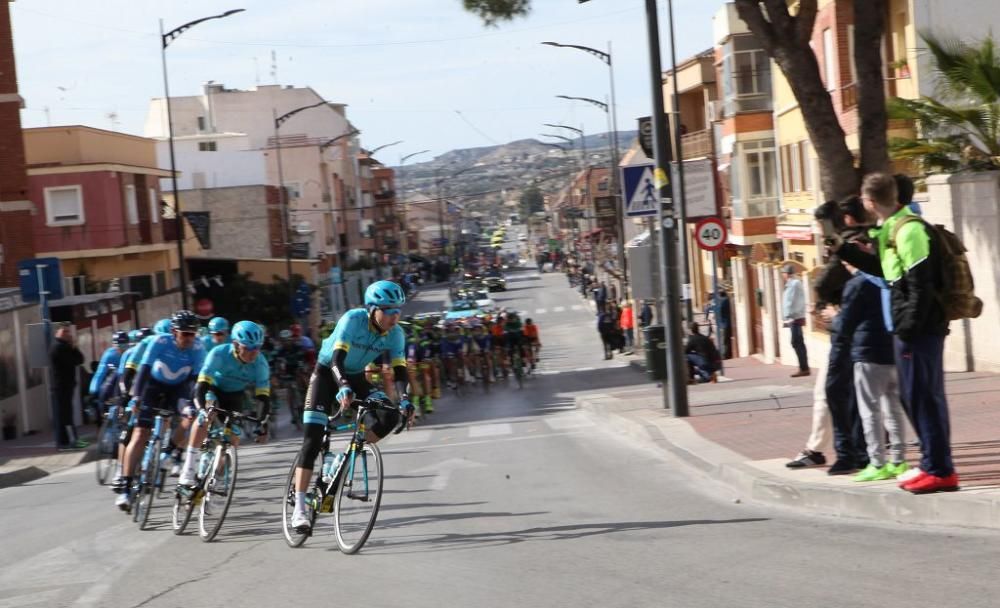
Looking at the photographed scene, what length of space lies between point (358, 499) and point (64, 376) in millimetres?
15180

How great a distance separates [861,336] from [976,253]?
9781 millimetres

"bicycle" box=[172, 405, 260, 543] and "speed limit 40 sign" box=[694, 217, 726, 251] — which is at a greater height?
"speed limit 40 sign" box=[694, 217, 726, 251]

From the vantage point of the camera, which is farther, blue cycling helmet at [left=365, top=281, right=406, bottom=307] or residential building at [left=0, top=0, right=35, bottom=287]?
residential building at [left=0, top=0, right=35, bottom=287]

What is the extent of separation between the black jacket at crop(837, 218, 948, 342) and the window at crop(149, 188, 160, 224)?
158 ft

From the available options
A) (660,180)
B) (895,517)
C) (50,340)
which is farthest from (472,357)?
(895,517)

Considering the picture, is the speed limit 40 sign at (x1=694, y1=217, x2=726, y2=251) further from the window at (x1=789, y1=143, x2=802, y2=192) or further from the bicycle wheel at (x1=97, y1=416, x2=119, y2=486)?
the bicycle wheel at (x1=97, y1=416, x2=119, y2=486)

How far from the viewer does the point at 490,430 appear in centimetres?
2306

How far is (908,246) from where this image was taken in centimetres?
914

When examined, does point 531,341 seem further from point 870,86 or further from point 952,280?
point 952,280

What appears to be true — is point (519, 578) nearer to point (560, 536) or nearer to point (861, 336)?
point (560, 536)

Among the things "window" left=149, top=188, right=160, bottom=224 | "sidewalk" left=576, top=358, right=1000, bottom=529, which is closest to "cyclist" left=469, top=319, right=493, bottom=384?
"sidewalk" left=576, top=358, right=1000, bottom=529

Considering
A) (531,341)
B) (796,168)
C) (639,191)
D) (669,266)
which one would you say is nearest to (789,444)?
(669,266)

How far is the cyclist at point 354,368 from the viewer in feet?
33.1

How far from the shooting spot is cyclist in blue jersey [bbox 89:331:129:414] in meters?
16.8
